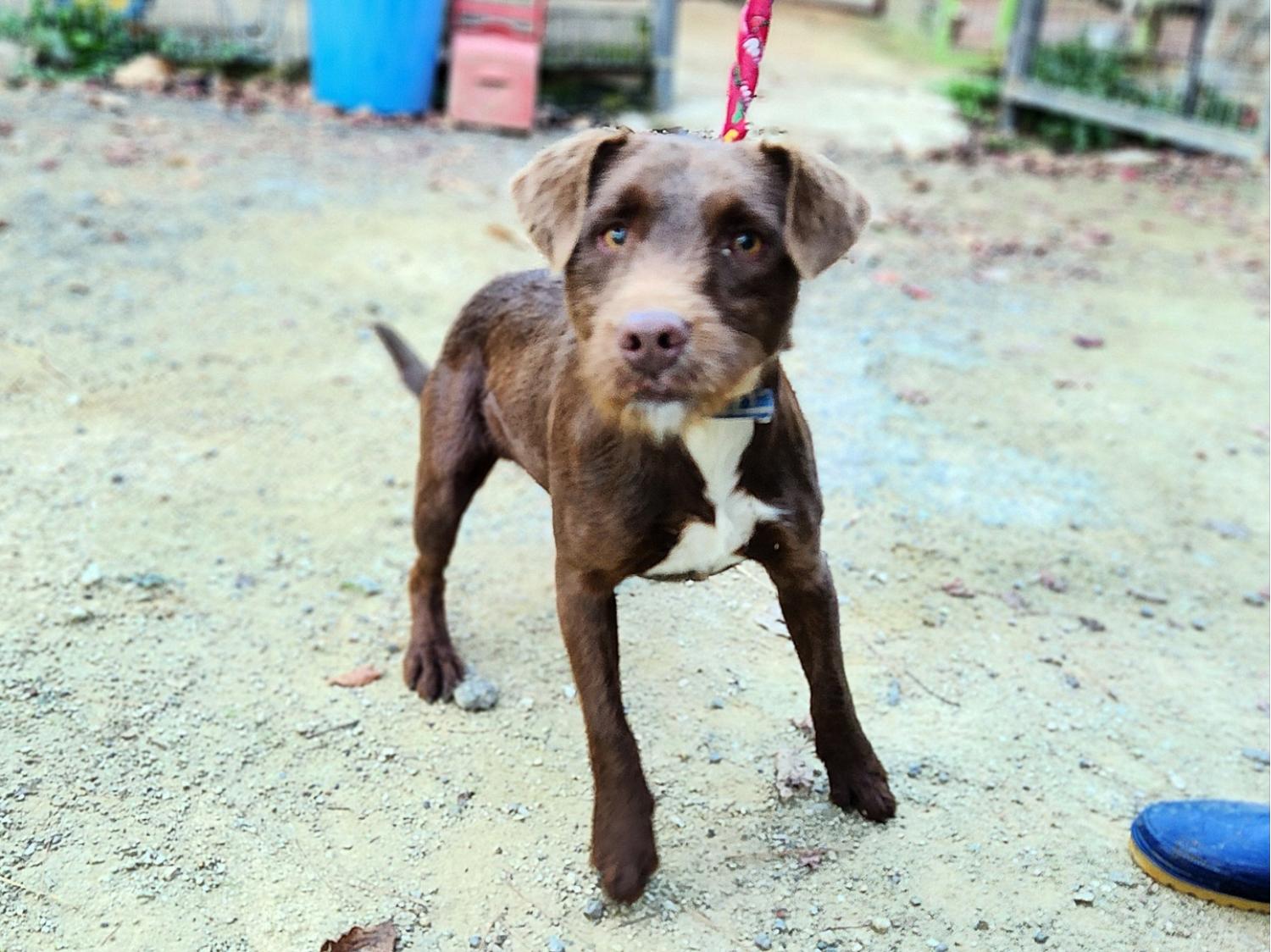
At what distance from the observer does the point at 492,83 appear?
9680 mm

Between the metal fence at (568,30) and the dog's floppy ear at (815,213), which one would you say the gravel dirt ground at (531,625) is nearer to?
the dog's floppy ear at (815,213)

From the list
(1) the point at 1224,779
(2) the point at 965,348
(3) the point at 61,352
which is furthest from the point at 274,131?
(1) the point at 1224,779

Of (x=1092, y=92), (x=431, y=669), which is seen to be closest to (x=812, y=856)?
(x=431, y=669)

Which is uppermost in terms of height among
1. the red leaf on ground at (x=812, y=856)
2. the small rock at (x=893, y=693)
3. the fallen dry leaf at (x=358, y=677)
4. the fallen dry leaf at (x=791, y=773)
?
the small rock at (x=893, y=693)

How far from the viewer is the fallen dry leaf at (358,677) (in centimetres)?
359

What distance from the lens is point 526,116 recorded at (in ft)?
31.8

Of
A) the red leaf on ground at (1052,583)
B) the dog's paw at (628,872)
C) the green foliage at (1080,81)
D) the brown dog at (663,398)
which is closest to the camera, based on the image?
the brown dog at (663,398)

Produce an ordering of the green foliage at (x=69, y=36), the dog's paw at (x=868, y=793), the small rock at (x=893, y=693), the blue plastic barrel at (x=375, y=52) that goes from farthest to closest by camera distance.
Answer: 1. the green foliage at (x=69, y=36)
2. the blue plastic barrel at (x=375, y=52)
3. the small rock at (x=893, y=693)
4. the dog's paw at (x=868, y=793)

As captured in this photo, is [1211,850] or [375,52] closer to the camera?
[1211,850]

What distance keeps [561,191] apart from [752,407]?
0.59 m

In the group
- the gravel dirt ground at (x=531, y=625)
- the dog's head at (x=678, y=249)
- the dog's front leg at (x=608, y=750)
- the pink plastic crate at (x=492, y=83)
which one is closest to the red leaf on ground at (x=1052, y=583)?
the gravel dirt ground at (x=531, y=625)

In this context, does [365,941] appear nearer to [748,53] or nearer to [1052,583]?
[748,53]

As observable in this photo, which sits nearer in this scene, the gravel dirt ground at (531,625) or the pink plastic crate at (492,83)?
the gravel dirt ground at (531,625)

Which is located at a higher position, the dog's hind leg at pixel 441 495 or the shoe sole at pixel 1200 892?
the dog's hind leg at pixel 441 495
